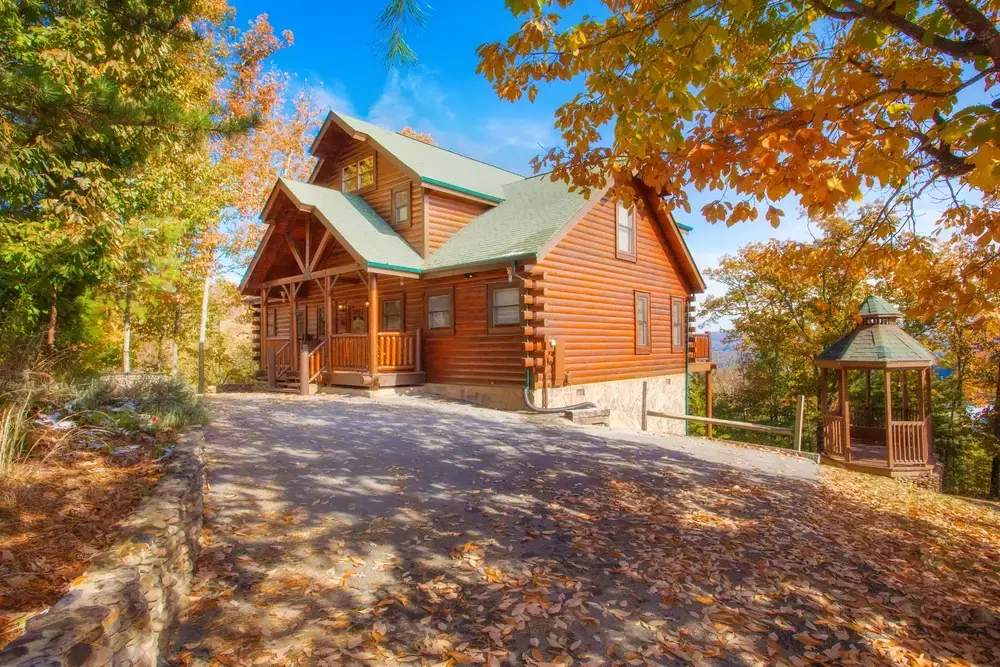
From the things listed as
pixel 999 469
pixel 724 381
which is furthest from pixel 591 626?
pixel 724 381

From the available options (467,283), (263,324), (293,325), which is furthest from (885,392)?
(263,324)

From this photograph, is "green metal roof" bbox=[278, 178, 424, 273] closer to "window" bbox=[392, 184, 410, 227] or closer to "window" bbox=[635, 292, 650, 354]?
"window" bbox=[392, 184, 410, 227]

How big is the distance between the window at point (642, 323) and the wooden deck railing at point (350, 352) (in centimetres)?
844

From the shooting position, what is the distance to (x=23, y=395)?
5969 millimetres

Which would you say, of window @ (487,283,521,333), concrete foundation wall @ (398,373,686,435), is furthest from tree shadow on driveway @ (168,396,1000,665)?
window @ (487,283,521,333)

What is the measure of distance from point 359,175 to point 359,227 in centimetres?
388

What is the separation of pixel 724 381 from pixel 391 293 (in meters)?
27.5

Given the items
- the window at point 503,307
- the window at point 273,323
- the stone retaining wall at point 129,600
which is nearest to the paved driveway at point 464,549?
the stone retaining wall at point 129,600

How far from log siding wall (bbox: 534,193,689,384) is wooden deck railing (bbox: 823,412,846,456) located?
5240mm

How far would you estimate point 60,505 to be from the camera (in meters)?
4.27

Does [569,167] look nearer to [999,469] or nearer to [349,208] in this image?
[349,208]

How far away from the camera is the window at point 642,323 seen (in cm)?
1737

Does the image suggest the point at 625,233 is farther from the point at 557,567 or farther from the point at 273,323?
the point at 273,323

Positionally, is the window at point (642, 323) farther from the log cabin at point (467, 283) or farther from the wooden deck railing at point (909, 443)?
the wooden deck railing at point (909, 443)
